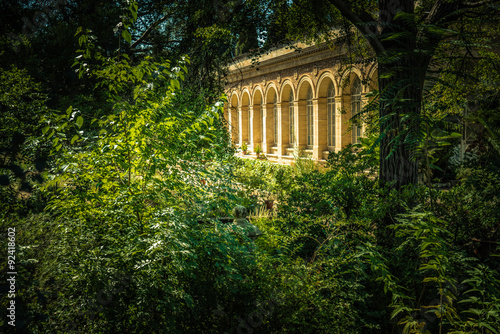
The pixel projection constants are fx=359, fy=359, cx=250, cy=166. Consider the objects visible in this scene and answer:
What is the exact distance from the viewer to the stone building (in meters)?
15.7

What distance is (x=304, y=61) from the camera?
58.5ft

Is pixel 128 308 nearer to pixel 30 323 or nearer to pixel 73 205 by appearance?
pixel 30 323

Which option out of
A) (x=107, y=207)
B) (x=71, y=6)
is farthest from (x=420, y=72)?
(x=71, y=6)

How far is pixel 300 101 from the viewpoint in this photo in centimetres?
1892

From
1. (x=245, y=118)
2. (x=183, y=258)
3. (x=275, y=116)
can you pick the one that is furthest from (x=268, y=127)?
(x=183, y=258)

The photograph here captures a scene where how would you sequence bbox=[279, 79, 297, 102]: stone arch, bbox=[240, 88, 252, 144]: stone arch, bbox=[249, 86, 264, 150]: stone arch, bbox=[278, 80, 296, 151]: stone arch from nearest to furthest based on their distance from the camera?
1. bbox=[279, 79, 297, 102]: stone arch
2. bbox=[278, 80, 296, 151]: stone arch
3. bbox=[249, 86, 264, 150]: stone arch
4. bbox=[240, 88, 252, 144]: stone arch

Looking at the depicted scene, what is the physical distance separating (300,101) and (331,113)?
87.7 inches

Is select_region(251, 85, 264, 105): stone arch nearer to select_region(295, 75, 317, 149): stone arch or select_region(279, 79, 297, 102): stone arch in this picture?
select_region(279, 79, 297, 102): stone arch

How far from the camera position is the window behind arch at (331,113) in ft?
55.8

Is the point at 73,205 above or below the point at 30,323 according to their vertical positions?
above

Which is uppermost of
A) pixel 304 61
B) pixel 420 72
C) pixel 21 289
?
pixel 304 61

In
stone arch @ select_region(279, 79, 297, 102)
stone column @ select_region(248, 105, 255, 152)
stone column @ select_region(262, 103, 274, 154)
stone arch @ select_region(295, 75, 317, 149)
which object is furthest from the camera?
stone column @ select_region(248, 105, 255, 152)

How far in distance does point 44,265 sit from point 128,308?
58cm

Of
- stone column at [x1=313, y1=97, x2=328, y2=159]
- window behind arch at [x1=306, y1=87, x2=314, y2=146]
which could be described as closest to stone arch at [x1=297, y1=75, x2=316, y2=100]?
window behind arch at [x1=306, y1=87, x2=314, y2=146]
